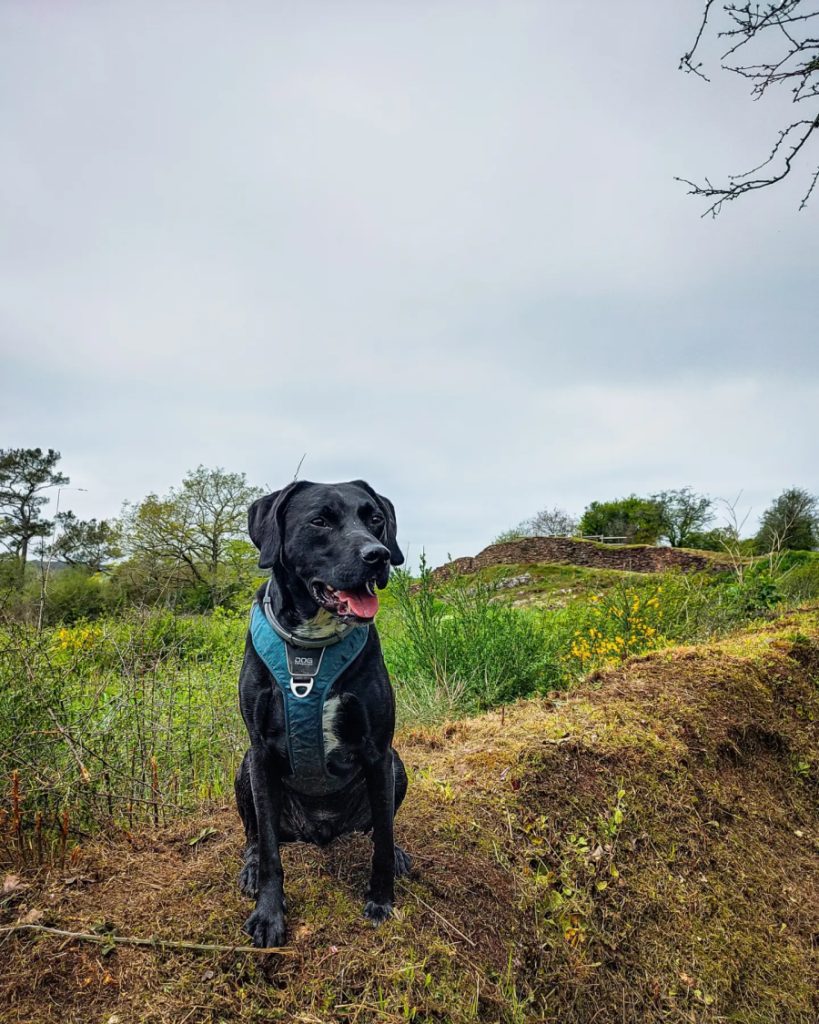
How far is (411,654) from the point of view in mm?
6754

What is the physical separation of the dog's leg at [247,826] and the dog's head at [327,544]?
78 cm

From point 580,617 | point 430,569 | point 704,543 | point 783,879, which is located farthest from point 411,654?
point 704,543

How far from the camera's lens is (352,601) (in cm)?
216

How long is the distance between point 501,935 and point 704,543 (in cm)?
3871

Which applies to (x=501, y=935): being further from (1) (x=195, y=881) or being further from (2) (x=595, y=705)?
(2) (x=595, y=705)

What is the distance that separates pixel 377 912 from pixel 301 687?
919 mm

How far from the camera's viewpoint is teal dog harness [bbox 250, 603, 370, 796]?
2.23m

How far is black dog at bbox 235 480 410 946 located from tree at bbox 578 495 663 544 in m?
41.8

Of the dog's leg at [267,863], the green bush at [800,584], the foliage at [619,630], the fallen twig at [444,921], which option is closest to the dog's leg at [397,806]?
the fallen twig at [444,921]

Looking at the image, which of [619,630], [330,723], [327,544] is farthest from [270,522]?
[619,630]

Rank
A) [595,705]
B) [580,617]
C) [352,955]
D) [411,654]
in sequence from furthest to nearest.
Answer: [580,617] → [411,654] → [595,705] → [352,955]

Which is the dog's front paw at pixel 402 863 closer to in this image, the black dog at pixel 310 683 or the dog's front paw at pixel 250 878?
the black dog at pixel 310 683


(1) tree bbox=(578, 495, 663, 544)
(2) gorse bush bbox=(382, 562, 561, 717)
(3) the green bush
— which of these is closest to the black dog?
(2) gorse bush bbox=(382, 562, 561, 717)

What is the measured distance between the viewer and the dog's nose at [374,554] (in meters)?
2.12
